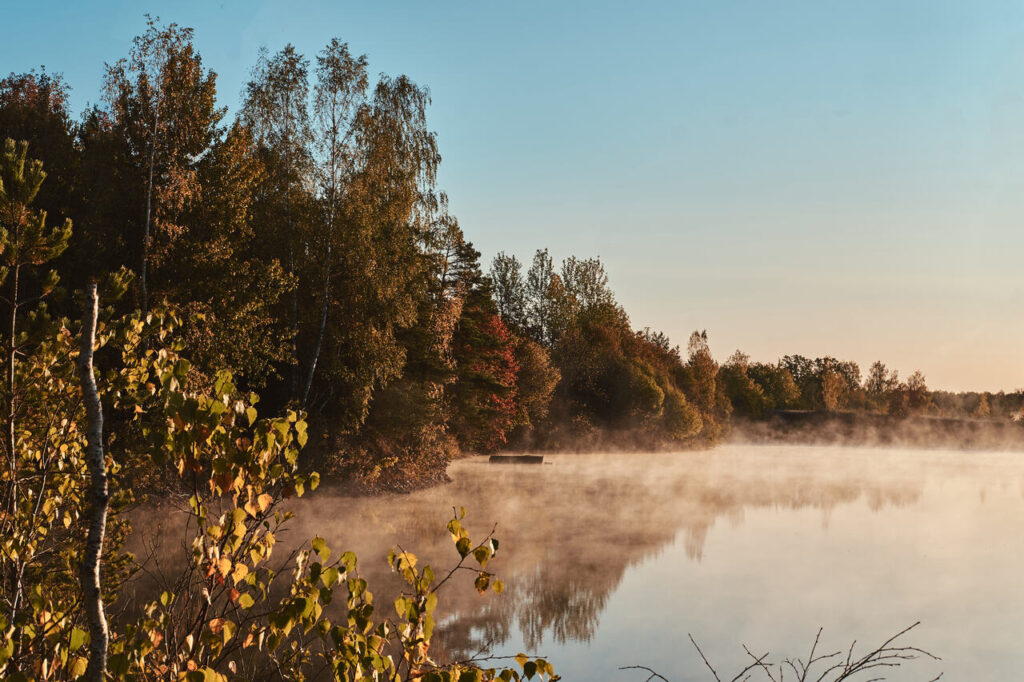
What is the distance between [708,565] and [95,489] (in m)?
15.6

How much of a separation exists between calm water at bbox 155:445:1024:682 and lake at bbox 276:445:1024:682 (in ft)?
0.15

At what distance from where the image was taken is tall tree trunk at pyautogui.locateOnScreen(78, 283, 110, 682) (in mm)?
2297

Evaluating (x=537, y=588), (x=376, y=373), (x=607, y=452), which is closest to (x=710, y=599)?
(x=537, y=588)

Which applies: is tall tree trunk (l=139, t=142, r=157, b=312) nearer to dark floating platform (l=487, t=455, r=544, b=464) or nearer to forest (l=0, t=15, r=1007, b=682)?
forest (l=0, t=15, r=1007, b=682)

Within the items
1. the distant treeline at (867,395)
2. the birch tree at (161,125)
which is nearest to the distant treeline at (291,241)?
the birch tree at (161,125)

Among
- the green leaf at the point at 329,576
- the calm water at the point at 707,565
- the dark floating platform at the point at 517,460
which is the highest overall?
the green leaf at the point at 329,576

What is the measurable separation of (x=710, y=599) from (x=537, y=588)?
2896mm

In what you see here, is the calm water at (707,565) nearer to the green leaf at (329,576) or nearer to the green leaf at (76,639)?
the green leaf at (329,576)

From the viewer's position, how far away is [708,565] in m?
16.5

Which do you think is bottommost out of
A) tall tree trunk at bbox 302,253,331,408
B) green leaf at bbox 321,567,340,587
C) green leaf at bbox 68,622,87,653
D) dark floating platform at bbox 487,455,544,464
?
dark floating platform at bbox 487,455,544,464

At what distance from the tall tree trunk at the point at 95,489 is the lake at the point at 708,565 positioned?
8179 millimetres

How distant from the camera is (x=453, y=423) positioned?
116ft

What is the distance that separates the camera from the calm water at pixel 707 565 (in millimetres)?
11156

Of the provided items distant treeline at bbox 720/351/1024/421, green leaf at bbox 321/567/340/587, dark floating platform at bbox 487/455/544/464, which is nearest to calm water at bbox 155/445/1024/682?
dark floating platform at bbox 487/455/544/464
